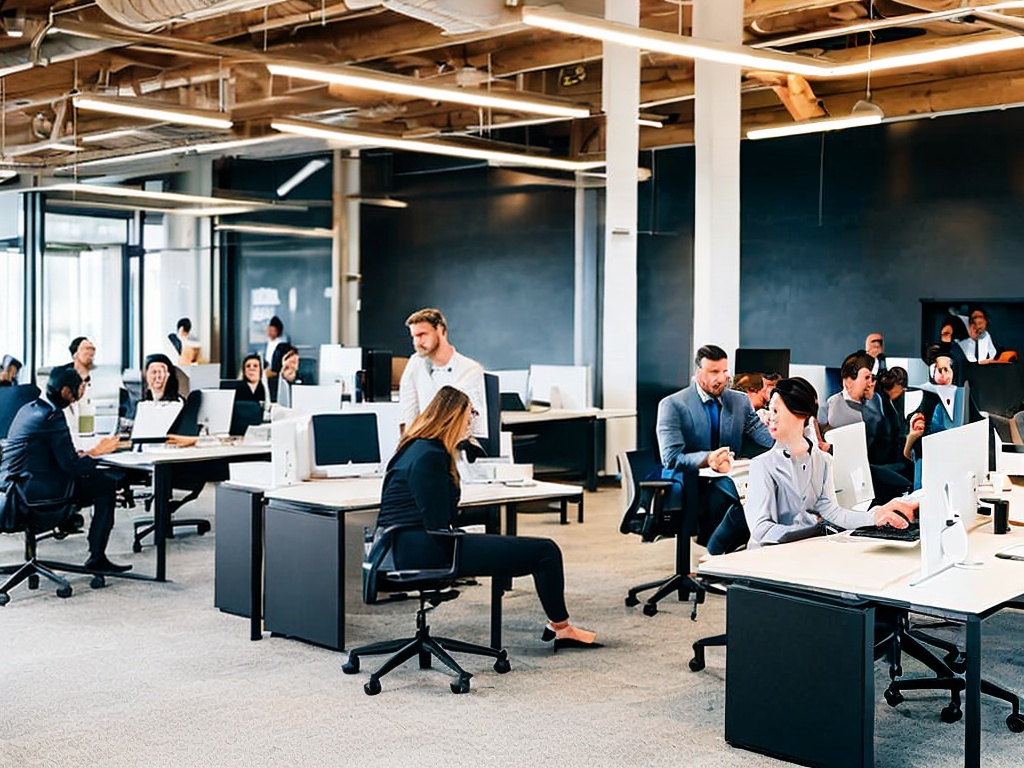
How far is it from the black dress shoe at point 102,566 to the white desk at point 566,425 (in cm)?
404

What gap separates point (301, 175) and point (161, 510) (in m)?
10.0

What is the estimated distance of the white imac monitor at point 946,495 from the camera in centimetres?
455

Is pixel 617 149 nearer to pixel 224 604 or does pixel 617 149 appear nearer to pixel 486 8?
pixel 486 8

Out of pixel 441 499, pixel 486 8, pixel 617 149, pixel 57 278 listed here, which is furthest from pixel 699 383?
pixel 57 278

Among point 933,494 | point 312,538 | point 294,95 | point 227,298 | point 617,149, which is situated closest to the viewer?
point 933,494

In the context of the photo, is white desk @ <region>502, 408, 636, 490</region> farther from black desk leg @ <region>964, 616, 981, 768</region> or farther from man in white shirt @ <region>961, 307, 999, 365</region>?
black desk leg @ <region>964, 616, 981, 768</region>

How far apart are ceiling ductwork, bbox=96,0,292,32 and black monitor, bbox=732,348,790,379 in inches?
192

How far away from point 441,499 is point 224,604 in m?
2.07

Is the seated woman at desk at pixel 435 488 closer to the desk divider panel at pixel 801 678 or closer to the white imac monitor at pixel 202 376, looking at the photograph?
the desk divider panel at pixel 801 678

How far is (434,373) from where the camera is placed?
7484mm

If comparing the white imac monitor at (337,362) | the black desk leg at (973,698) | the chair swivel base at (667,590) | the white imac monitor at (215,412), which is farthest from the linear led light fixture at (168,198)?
the black desk leg at (973,698)

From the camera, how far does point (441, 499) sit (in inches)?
223

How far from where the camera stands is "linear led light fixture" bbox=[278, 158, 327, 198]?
56.4 feet

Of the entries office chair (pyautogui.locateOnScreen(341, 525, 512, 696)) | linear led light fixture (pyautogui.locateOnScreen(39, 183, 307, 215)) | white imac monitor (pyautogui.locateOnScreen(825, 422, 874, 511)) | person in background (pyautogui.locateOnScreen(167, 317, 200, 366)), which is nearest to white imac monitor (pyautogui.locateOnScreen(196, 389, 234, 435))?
office chair (pyautogui.locateOnScreen(341, 525, 512, 696))
